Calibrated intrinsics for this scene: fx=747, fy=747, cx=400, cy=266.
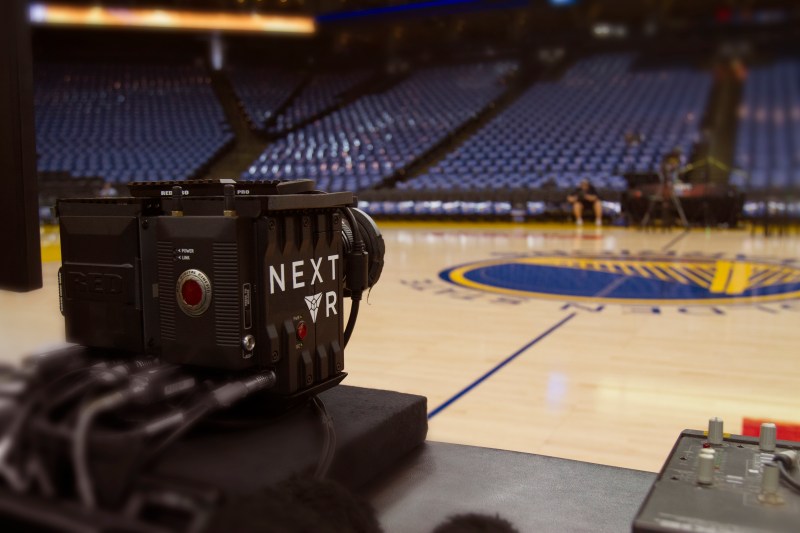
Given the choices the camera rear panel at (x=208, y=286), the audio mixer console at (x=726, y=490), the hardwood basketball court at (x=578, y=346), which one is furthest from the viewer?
the hardwood basketball court at (x=578, y=346)

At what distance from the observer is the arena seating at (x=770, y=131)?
10742mm

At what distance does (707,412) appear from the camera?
2307mm

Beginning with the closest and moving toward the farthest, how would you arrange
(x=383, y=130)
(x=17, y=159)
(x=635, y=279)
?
(x=17, y=159) → (x=635, y=279) → (x=383, y=130)

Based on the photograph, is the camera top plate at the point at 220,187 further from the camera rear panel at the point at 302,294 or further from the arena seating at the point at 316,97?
the arena seating at the point at 316,97

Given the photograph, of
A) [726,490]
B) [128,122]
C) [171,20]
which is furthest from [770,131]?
[726,490]

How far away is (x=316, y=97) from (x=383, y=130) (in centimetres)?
354

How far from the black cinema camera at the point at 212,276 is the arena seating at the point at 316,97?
1541cm

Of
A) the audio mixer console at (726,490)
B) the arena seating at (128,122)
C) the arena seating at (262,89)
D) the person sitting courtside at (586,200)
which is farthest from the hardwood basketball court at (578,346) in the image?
the arena seating at (262,89)

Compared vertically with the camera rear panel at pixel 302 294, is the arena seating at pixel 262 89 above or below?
above

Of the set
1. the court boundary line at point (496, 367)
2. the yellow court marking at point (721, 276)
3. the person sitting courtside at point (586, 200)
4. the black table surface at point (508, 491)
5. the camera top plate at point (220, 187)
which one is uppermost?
the camera top plate at point (220, 187)

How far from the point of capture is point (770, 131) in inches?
500

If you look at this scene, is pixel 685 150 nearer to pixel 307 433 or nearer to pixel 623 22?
pixel 623 22

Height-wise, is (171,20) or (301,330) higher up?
(171,20)

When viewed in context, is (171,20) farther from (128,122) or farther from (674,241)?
(674,241)
